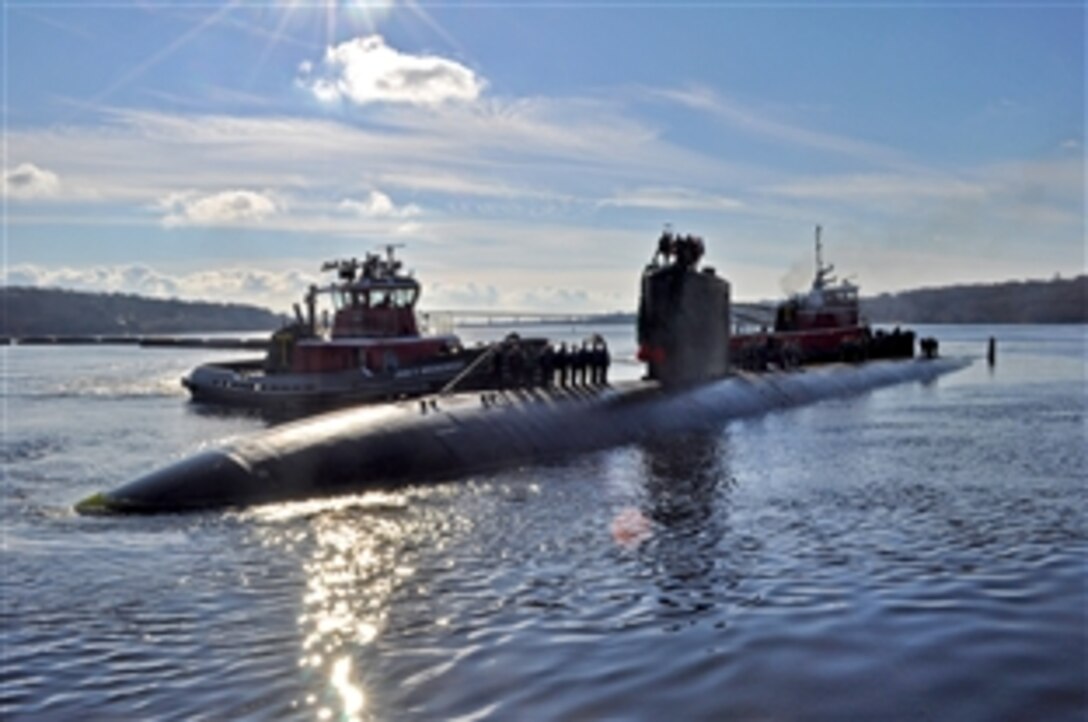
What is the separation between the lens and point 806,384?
31.8 m

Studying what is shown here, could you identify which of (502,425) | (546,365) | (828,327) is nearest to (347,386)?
(546,365)

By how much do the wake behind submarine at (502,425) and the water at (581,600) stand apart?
672 millimetres

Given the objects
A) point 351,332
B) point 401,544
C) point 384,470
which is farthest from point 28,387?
point 401,544

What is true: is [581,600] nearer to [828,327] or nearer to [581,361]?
[581,361]

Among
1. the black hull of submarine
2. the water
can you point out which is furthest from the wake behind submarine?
the water

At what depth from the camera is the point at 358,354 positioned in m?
36.7

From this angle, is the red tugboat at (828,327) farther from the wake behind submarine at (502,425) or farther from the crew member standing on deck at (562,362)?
the crew member standing on deck at (562,362)

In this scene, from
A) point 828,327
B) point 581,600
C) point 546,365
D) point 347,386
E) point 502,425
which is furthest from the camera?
point 828,327

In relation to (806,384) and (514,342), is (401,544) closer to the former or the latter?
(514,342)

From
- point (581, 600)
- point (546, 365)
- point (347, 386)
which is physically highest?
point (546, 365)

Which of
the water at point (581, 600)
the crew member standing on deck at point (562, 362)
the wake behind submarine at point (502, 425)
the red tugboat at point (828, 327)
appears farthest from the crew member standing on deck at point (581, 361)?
the red tugboat at point (828, 327)

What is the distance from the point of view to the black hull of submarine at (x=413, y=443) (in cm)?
1377

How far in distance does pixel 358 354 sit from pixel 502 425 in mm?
19591

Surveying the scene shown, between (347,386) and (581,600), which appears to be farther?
(347,386)
